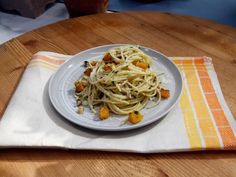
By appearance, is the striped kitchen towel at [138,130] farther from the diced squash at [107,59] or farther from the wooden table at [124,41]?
the diced squash at [107,59]

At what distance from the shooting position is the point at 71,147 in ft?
2.07

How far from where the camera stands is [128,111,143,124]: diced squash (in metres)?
0.68

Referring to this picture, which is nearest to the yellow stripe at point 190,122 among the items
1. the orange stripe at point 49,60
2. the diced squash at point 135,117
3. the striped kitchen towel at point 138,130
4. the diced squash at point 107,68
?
the striped kitchen towel at point 138,130

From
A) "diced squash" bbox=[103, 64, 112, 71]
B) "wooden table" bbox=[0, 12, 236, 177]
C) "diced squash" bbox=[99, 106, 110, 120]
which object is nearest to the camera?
"wooden table" bbox=[0, 12, 236, 177]

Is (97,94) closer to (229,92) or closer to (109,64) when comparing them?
(109,64)

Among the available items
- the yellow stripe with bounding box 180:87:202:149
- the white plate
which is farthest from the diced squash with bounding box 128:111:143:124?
the yellow stripe with bounding box 180:87:202:149

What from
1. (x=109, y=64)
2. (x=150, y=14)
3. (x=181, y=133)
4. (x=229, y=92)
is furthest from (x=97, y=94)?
(x=150, y=14)

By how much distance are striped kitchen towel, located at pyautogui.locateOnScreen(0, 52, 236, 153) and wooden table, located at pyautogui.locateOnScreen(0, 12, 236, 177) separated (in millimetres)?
21

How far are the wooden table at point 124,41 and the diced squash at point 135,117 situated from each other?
0.08m

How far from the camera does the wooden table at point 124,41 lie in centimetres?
60

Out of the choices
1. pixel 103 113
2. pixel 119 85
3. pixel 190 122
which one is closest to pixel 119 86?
pixel 119 85

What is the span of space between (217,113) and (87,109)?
33 centimetres

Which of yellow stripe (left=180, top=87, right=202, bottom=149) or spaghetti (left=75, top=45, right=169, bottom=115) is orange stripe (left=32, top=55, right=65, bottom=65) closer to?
spaghetti (left=75, top=45, right=169, bottom=115)

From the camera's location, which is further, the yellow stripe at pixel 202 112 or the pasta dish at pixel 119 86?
the pasta dish at pixel 119 86
